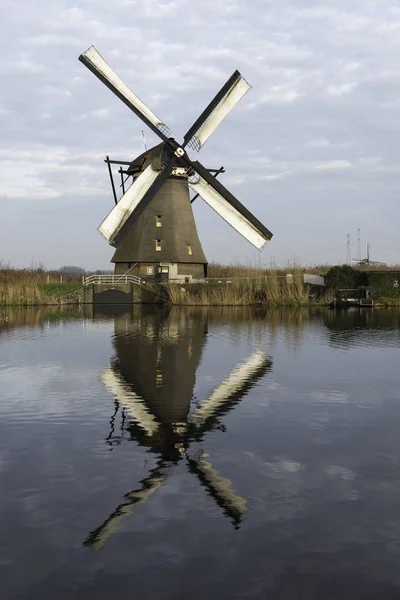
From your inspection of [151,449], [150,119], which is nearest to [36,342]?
[151,449]

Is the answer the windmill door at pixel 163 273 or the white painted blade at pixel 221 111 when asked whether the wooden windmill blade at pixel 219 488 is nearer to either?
the white painted blade at pixel 221 111

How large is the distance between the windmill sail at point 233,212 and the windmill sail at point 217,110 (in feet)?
4.75

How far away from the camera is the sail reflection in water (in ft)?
17.2

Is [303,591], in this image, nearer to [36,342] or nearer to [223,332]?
[36,342]

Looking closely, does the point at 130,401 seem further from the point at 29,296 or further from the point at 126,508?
the point at 29,296

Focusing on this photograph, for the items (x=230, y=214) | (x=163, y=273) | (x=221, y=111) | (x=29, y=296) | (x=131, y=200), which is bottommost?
(x=29, y=296)

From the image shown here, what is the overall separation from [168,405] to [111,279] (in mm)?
32144

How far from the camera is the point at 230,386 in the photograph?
10500 millimetres

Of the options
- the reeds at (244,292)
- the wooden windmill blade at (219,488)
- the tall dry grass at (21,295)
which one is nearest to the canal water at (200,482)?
the wooden windmill blade at (219,488)

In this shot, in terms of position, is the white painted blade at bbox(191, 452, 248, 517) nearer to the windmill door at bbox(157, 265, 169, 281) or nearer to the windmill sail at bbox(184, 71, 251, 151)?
the windmill sail at bbox(184, 71, 251, 151)

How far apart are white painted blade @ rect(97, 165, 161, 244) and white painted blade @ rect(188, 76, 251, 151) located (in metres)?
3.05

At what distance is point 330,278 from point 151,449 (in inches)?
1330

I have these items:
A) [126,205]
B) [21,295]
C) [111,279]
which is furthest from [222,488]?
[111,279]

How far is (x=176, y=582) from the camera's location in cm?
383
